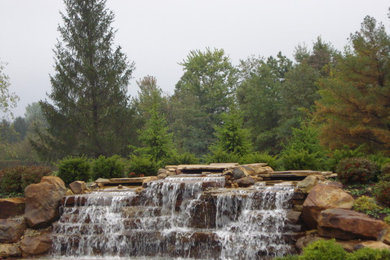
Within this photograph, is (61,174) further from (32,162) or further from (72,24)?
(32,162)

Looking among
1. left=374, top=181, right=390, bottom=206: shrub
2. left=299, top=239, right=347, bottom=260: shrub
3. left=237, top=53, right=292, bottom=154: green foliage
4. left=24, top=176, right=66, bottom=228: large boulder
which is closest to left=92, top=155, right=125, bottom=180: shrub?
left=24, top=176, right=66, bottom=228: large boulder

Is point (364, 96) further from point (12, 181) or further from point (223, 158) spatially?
point (12, 181)

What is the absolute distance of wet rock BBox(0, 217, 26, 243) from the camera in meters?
12.8

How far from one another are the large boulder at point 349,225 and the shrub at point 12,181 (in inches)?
487

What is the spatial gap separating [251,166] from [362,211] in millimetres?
5690

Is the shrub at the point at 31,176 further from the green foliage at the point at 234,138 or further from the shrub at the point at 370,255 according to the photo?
the shrub at the point at 370,255

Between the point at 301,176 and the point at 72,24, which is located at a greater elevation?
the point at 72,24

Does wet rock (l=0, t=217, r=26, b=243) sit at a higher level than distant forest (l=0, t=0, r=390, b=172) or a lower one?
lower

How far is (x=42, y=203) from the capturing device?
538 inches

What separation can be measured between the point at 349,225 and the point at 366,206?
54.0 inches

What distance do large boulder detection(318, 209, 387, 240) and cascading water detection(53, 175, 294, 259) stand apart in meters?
1.27

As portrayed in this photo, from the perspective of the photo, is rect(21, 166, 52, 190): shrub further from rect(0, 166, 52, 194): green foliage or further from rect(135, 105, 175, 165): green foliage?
rect(135, 105, 175, 165): green foliage

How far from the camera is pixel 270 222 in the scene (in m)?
11.1

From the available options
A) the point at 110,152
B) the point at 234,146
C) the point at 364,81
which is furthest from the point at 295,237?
the point at 110,152
